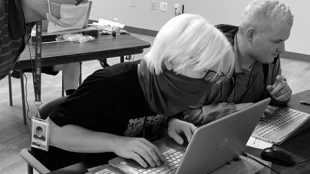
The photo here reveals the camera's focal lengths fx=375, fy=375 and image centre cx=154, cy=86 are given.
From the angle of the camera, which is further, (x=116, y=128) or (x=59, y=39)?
(x=59, y=39)

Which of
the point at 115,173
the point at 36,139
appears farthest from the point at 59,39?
the point at 115,173

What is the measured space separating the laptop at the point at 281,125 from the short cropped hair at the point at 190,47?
1.43 feet

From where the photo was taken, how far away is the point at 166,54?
3.90 ft

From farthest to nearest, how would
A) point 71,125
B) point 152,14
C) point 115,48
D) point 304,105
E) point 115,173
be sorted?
point 152,14, point 115,48, point 304,105, point 71,125, point 115,173

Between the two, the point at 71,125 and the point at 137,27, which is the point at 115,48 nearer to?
the point at 71,125

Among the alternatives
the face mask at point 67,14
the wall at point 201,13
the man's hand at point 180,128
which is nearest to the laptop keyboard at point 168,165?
the man's hand at point 180,128

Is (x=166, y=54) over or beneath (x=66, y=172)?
over

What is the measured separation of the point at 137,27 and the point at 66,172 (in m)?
5.50

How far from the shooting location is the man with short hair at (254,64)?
1.64 metres

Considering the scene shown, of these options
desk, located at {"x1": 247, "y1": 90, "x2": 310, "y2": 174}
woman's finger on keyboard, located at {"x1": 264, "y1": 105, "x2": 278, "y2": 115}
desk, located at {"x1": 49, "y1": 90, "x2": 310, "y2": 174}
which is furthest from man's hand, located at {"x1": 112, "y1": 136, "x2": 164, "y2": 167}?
woman's finger on keyboard, located at {"x1": 264, "y1": 105, "x2": 278, "y2": 115}

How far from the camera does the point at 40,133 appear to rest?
4.07 ft

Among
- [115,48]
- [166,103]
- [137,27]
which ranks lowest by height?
[137,27]

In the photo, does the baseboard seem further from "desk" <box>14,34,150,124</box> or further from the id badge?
the id badge

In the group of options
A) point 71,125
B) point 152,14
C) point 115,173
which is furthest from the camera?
point 152,14
